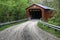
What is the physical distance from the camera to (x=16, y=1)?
42.1 metres

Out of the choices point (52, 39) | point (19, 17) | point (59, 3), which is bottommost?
point (19, 17)

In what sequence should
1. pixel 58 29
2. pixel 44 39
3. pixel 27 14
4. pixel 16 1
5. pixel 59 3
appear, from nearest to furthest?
pixel 44 39, pixel 58 29, pixel 59 3, pixel 16 1, pixel 27 14

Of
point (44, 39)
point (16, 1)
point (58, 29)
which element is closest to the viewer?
point (44, 39)

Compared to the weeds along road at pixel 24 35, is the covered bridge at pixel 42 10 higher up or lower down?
lower down

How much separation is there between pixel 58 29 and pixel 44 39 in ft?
13.4

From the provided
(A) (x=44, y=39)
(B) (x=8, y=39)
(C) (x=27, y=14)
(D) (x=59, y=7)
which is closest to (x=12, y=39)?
(B) (x=8, y=39)

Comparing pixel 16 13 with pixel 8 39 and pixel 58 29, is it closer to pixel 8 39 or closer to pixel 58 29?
pixel 58 29

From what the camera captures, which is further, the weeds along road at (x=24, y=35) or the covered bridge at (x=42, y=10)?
the covered bridge at (x=42, y=10)

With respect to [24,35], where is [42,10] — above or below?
below

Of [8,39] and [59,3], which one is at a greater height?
[59,3]

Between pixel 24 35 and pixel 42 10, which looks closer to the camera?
pixel 24 35

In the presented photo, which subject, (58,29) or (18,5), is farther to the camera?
(18,5)

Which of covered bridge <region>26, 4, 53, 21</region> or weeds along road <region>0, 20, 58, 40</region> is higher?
weeds along road <region>0, 20, 58, 40</region>

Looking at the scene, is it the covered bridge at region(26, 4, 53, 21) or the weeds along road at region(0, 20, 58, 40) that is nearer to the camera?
the weeds along road at region(0, 20, 58, 40)
